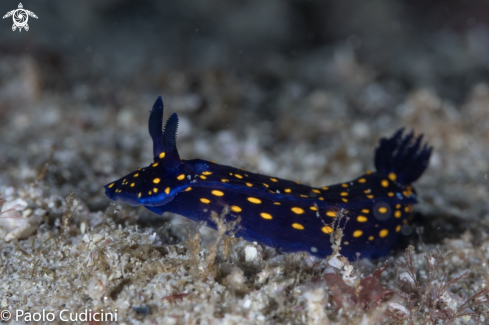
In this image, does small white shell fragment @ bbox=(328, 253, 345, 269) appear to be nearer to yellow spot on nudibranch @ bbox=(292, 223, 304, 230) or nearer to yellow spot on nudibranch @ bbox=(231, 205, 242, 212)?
yellow spot on nudibranch @ bbox=(292, 223, 304, 230)

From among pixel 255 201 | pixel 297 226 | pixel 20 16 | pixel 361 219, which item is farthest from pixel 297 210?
pixel 20 16

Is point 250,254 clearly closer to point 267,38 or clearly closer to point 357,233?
point 357,233

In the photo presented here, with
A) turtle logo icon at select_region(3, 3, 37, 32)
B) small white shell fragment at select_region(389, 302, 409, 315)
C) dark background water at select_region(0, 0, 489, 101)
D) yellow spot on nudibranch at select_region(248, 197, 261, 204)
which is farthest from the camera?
dark background water at select_region(0, 0, 489, 101)

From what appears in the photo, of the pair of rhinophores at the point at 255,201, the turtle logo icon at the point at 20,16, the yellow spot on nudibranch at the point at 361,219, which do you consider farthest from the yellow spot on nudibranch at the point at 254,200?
the turtle logo icon at the point at 20,16

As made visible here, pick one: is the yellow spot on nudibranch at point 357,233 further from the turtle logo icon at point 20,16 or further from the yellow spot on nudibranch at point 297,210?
the turtle logo icon at point 20,16

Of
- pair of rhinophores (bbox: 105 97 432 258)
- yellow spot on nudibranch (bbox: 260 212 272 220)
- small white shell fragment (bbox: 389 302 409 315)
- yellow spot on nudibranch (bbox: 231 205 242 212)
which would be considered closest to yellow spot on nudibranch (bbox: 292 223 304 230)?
pair of rhinophores (bbox: 105 97 432 258)
